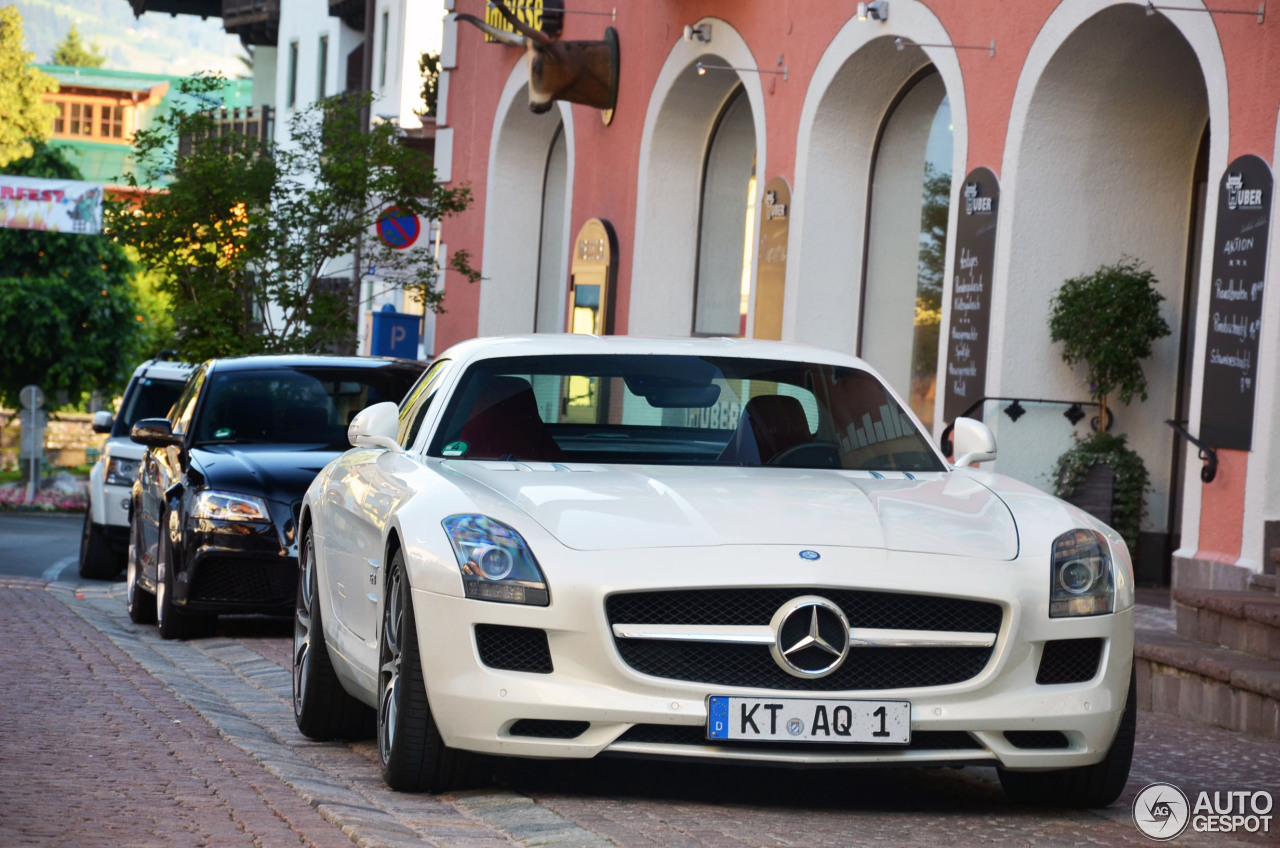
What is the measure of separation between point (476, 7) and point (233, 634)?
18.0 meters

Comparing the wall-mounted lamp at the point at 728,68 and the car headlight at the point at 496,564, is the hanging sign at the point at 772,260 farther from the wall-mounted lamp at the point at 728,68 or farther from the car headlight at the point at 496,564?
the car headlight at the point at 496,564

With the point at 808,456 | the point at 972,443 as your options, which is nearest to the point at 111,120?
the point at 808,456

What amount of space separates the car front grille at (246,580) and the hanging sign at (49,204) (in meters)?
28.2

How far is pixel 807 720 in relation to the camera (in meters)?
5.15

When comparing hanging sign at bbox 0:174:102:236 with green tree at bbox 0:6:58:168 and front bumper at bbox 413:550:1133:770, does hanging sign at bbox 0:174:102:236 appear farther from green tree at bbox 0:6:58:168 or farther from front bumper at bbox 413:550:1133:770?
front bumper at bbox 413:550:1133:770

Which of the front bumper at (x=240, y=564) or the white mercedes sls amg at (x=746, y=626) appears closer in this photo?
the white mercedes sls amg at (x=746, y=626)

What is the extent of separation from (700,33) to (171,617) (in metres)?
10.5

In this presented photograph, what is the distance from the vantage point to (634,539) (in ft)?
17.3

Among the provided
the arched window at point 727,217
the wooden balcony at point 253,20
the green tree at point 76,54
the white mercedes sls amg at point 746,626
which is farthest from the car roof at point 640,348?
the green tree at point 76,54

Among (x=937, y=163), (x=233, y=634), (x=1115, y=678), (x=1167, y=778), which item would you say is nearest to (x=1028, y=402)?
(x=937, y=163)

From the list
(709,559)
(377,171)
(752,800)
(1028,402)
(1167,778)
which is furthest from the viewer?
(377,171)

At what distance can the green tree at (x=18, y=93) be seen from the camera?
59.2 metres

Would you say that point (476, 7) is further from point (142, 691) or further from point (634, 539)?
point (634, 539)

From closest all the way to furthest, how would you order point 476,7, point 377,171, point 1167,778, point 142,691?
point 1167,778
point 142,691
point 377,171
point 476,7
